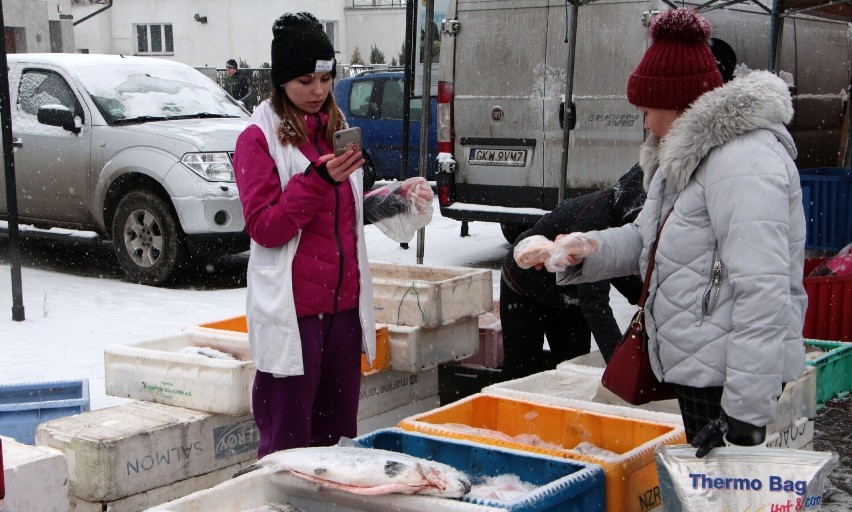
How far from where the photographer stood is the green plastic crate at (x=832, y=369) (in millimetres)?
5637

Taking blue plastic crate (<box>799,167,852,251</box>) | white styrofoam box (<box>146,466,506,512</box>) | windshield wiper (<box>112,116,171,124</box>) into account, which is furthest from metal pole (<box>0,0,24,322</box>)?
blue plastic crate (<box>799,167,852,251</box>)

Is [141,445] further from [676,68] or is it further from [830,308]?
[830,308]

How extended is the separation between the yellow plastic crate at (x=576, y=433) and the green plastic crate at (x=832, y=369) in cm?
241

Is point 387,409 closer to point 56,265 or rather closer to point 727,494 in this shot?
point 727,494

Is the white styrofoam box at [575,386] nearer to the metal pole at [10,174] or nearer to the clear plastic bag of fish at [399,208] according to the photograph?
the clear plastic bag of fish at [399,208]

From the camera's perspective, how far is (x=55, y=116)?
29.4ft

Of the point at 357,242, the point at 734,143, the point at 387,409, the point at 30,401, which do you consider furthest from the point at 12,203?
the point at 734,143

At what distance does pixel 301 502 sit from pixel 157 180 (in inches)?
249

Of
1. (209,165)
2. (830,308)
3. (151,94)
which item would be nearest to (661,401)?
(830,308)

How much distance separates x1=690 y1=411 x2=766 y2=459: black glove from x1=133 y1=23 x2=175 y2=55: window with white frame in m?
39.0

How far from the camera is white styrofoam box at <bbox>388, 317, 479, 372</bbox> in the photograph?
4930 mm

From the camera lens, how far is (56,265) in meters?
10.1

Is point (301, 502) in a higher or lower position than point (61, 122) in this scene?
lower

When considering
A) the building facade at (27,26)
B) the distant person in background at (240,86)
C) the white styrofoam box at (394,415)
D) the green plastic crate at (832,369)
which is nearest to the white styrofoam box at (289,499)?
the white styrofoam box at (394,415)
